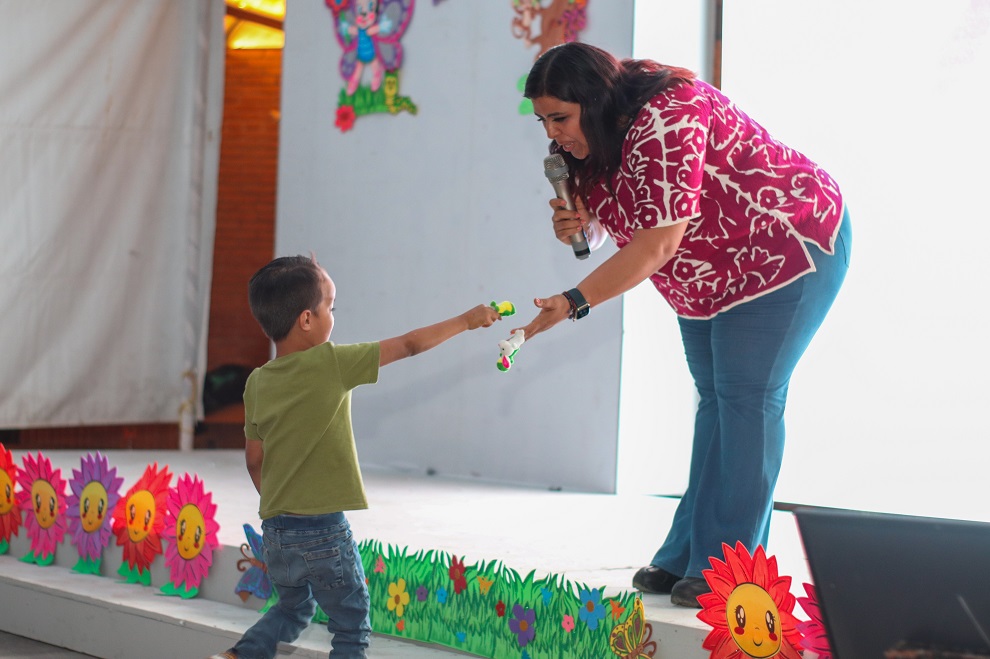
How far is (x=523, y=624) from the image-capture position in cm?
212

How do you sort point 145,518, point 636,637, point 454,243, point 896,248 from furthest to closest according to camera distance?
point 454,243, point 896,248, point 145,518, point 636,637

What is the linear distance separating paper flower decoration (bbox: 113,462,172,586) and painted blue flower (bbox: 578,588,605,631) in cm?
126

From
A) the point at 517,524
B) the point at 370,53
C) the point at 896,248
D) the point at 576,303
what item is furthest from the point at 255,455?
the point at 370,53

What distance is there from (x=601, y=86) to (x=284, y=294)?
2.26 ft

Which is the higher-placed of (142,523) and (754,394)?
(754,394)

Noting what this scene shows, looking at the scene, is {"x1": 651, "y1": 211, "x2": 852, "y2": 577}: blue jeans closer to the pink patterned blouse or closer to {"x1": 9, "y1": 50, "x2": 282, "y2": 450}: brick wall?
the pink patterned blouse

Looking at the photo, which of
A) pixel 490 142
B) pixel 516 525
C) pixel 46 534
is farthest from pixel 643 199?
pixel 490 142

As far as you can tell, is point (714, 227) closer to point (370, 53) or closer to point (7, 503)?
point (7, 503)

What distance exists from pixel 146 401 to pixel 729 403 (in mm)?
3803

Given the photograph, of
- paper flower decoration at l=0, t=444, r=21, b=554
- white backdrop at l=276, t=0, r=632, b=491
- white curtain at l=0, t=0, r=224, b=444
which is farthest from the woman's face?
white curtain at l=0, t=0, r=224, b=444

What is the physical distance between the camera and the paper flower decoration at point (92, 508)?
9.68ft

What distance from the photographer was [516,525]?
3145 millimetres

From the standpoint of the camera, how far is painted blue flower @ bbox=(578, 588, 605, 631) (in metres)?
2.00

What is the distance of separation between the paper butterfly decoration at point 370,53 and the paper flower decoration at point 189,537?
88.4 inches
